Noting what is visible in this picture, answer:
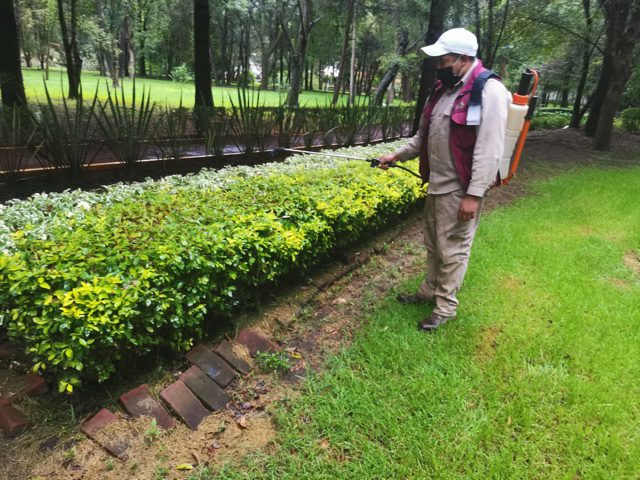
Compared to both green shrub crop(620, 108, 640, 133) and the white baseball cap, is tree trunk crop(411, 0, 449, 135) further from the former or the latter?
green shrub crop(620, 108, 640, 133)

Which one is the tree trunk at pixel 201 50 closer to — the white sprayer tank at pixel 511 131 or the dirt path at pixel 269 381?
the dirt path at pixel 269 381

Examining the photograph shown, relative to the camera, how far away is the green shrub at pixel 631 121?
16.3m

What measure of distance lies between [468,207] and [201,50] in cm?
654

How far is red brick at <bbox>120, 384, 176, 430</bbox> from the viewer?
2.07 m

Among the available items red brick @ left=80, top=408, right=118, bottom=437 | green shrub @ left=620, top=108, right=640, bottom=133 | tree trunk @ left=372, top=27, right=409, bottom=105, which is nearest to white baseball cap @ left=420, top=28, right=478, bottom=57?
red brick @ left=80, top=408, right=118, bottom=437

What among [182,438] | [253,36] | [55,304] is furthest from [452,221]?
[253,36]

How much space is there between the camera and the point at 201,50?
7.43m

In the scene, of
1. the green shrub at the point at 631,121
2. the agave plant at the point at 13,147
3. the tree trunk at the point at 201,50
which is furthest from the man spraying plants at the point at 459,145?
the green shrub at the point at 631,121

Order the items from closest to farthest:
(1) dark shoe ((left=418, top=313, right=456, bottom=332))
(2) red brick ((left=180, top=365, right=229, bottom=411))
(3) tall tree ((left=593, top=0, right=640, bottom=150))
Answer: (2) red brick ((left=180, top=365, right=229, bottom=411))
(1) dark shoe ((left=418, top=313, right=456, bottom=332))
(3) tall tree ((left=593, top=0, right=640, bottom=150))

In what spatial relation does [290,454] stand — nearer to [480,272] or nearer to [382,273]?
[382,273]

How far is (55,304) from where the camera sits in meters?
1.85

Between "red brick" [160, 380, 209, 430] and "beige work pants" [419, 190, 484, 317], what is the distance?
5.64 ft

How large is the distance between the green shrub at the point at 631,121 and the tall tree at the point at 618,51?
6197 mm

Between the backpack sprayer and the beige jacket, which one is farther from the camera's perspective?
the backpack sprayer
